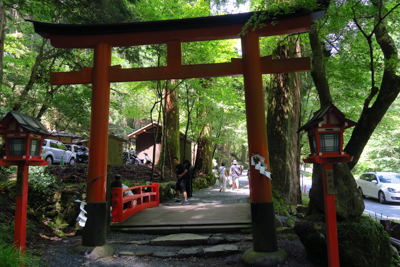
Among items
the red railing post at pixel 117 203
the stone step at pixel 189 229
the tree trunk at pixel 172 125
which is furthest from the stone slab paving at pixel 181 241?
the tree trunk at pixel 172 125

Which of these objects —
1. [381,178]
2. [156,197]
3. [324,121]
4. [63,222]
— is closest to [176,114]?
[156,197]

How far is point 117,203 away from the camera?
6.80 metres

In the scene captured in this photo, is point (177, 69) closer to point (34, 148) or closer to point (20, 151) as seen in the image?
point (34, 148)

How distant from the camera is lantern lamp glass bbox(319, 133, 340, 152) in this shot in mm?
3633

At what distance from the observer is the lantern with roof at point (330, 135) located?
3615 millimetres

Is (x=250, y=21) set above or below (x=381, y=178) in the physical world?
above

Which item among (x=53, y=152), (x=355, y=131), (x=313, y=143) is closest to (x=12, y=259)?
(x=313, y=143)

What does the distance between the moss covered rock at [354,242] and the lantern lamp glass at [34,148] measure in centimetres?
443

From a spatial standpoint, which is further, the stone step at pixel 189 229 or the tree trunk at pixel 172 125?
the tree trunk at pixel 172 125

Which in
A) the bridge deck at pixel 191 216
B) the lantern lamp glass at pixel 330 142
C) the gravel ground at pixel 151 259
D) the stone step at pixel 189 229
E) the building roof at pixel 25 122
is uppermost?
the building roof at pixel 25 122

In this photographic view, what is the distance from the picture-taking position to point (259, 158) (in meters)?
4.51

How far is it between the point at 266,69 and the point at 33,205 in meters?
6.84

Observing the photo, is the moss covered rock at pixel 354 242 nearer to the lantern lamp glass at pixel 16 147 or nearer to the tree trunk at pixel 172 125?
the lantern lamp glass at pixel 16 147

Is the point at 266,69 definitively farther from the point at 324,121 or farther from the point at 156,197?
the point at 156,197
